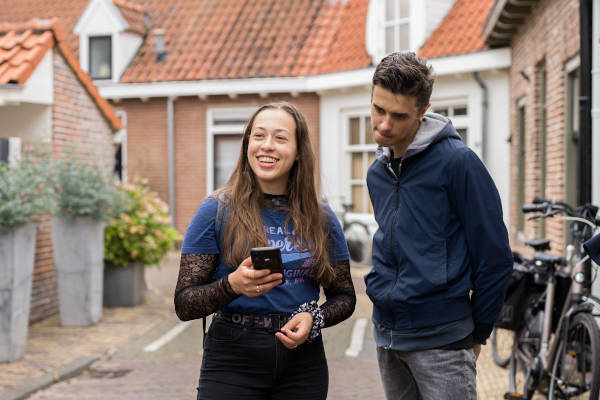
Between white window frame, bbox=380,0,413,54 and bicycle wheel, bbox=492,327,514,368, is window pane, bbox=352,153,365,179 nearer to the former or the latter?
white window frame, bbox=380,0,413,54

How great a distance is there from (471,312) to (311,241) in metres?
0.60

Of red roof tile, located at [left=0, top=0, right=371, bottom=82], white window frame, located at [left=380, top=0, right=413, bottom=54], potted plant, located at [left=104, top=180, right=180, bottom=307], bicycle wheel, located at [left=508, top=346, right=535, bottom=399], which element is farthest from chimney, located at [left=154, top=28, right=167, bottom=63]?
bicycle wheel, located at [left=508, top=346, right=535, bottom=399]

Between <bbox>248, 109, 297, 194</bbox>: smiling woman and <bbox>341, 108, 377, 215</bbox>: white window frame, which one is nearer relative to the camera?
<bbox>248, 109, 297, 194</bbox>: smiling woman

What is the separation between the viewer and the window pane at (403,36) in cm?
1474

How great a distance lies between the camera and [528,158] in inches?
417

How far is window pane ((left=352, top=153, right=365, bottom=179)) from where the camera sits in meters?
15.7

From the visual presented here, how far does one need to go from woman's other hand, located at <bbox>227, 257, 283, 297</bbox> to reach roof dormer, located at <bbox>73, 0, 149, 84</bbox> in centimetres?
1573

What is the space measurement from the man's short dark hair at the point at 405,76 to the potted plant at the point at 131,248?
7.19 meters

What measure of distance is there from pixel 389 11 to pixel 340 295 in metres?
13.0

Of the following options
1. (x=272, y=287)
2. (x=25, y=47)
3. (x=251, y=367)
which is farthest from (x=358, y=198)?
(x=272, y=287)

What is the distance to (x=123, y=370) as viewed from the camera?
6586 millimetres

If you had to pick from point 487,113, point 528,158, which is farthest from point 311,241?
point 487,113

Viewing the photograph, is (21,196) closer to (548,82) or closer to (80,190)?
(80,190)

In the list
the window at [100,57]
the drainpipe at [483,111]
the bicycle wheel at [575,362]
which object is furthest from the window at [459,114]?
the bicycle wheel at [575,362]
